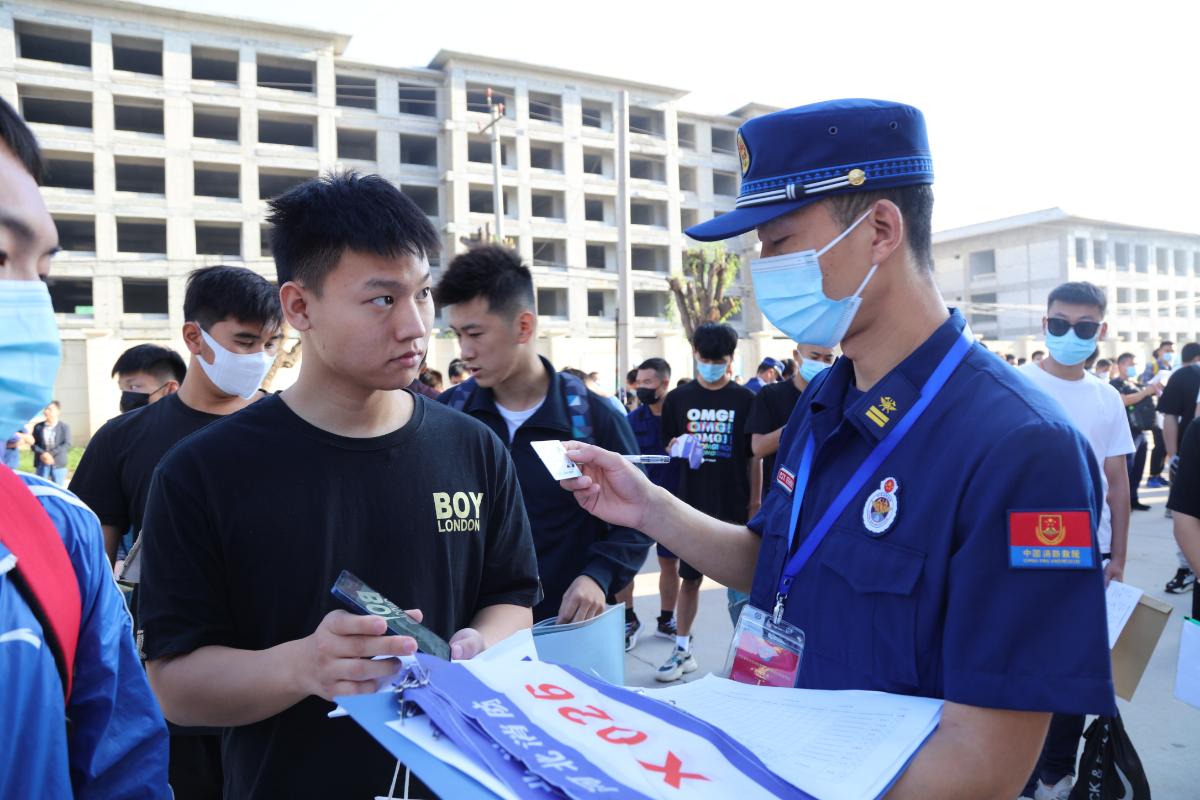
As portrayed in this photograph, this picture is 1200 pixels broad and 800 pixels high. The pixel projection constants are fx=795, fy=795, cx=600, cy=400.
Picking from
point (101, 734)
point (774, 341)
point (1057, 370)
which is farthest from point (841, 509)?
point (774, 341)

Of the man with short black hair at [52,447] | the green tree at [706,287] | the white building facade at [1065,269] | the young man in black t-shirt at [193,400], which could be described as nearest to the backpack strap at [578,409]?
the young man in black t-shirt at [193,400]

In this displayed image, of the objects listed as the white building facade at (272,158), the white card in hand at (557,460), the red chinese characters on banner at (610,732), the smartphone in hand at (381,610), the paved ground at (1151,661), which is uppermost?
the white building facade at (272,158)

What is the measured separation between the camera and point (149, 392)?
446cm

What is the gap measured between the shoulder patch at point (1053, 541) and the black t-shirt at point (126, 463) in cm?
270

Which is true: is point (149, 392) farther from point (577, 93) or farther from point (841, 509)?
point (577, 93)

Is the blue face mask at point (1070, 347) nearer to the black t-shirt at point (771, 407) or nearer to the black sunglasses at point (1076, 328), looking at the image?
the black sunglasses at point (1076, 328)

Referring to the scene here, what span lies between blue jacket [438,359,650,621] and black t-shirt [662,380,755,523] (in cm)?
219

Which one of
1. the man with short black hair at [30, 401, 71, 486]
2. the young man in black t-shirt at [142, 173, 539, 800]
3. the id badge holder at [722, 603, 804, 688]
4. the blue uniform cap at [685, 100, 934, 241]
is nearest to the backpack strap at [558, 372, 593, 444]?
the young man in black t-shirt at [142, 173, 539, 800]

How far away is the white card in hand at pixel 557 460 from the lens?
176cm

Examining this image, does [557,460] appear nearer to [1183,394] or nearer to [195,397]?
[195,397]

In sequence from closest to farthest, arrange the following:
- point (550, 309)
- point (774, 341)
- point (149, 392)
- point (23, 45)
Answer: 1. point (149, 392)
2. point (23, 45)
3. point (774, 341)
4. point (550, 309)

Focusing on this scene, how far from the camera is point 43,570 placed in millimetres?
1104

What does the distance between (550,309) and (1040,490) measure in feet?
120

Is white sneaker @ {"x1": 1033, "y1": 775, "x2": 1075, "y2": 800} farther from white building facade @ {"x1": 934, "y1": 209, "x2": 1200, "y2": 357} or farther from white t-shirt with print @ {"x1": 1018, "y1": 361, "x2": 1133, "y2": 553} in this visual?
white building facade @ {"x1": 934, "y1": 209, "x2": 1200, "y2": 357}
